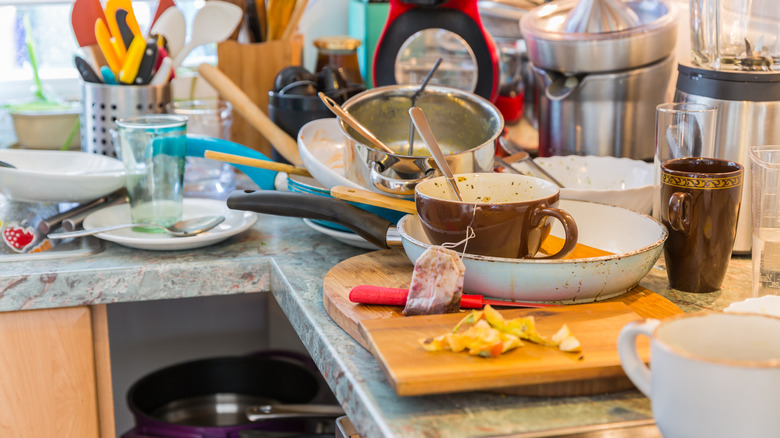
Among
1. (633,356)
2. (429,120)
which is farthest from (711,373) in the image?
(429,120)

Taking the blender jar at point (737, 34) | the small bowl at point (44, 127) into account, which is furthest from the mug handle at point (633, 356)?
the small bowl at point (44, 127)

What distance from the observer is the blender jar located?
3.10 ft

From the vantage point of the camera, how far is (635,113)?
4.07 feet

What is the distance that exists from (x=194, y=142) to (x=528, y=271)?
598 mm

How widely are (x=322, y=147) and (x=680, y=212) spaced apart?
0.53 m

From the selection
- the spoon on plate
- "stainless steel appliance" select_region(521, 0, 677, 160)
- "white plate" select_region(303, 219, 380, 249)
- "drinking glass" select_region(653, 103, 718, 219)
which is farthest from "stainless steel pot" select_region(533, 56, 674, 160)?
the spoon on plate

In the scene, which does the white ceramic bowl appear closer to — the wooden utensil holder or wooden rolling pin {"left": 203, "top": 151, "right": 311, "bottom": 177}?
wooden rolling pin {"left": 203, "top": 151, "right": 311, "bottom": 177}

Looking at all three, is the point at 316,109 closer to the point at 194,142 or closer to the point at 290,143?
the point at 290,143

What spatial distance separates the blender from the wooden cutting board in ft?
0.87

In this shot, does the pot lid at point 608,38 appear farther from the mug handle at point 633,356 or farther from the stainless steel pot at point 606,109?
the mug handle at point 633,356

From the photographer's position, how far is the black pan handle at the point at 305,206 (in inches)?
35.5

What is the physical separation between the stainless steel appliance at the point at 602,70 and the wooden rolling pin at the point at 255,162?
0.45m

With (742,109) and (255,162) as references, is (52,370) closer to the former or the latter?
(255,162)

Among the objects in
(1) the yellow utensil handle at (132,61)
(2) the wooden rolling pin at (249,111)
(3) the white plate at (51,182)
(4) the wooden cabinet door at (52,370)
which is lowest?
(4) the wooden cabinet door at (52,370)
